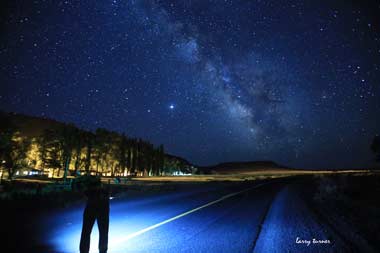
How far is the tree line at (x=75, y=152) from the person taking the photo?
3197 cm

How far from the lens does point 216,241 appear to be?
7.13 metres

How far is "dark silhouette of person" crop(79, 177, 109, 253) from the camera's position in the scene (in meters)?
5.36

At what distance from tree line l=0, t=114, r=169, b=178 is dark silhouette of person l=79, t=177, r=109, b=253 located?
12.0 metres

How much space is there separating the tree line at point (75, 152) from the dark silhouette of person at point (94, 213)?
1198 centimetres

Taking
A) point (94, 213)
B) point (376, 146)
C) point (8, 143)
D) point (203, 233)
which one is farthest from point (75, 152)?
point (376, 146)

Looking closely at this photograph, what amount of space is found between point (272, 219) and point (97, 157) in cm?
6728

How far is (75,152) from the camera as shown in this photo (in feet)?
206

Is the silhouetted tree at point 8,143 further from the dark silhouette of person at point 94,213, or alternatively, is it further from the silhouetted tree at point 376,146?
the silhouetted tree at point 376,146

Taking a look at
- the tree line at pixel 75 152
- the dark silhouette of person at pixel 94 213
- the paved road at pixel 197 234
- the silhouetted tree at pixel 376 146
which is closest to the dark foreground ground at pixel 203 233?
the paved road at pixel 197 234

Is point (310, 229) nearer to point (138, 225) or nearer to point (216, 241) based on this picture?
point (216, 241)

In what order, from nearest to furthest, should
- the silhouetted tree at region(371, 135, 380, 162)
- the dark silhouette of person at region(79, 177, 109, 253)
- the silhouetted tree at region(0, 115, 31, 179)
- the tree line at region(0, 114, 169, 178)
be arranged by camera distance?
1. the dark silhouette of person at region(79, 177, 109, 253)
2. the silhouetted tree at region(0, 115, 31, 179)
3. the tree line at region(0, 114, 169, 178)
4. the silhouetted tree at region(371, 135, 380, 162)

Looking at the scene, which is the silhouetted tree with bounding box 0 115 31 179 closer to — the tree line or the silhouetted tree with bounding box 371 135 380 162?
the tree line

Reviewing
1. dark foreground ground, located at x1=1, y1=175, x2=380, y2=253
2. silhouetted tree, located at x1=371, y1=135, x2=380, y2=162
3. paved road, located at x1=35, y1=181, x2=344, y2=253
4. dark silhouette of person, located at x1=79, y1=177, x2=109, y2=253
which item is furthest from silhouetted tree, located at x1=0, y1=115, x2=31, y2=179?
silhouetted tree, located at x1=371, y1=135, x2=380, y2=162

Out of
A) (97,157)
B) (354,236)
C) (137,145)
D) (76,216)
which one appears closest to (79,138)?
(97,157)
